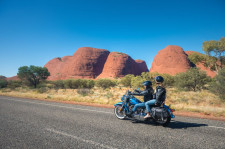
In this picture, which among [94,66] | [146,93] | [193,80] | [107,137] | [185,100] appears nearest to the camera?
[107,137]

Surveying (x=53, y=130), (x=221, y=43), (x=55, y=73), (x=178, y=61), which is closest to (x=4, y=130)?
(x=53, y=130)

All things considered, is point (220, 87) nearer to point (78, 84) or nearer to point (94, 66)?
point (78, 84)

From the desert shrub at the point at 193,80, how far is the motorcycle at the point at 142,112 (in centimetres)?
1830

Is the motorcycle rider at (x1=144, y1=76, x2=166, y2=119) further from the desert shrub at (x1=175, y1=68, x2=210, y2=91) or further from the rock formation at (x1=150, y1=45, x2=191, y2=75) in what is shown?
the rock formation at (x1=150, y1=45, x2=191, y2=75)

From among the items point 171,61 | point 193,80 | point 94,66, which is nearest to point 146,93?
point 193,80

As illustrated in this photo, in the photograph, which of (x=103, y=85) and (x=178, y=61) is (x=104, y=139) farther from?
(x=178, y=61)

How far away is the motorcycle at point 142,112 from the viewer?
4379 millimetres

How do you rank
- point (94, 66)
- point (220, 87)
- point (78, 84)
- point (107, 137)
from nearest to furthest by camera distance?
point (107, 137) < point (220, 87) < point (78, 84) < point (94, 66)

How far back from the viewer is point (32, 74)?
1788 inches

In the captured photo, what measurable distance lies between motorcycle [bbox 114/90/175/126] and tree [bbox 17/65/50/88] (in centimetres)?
4822

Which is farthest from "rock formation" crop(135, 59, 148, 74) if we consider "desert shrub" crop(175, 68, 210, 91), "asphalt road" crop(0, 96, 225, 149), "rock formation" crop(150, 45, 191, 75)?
"asphalt road" crop(0, 96, 225, 149)

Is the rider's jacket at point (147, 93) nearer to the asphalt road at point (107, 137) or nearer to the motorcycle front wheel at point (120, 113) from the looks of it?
the asphalt road at point (107, 137)

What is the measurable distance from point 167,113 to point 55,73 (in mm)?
98079

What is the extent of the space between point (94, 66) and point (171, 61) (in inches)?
2038
